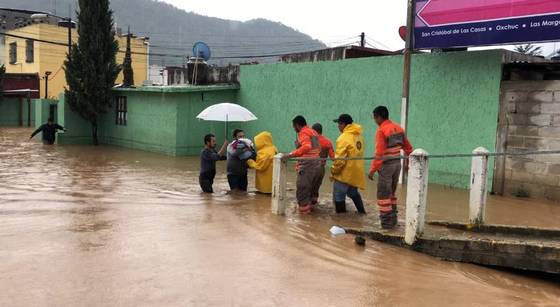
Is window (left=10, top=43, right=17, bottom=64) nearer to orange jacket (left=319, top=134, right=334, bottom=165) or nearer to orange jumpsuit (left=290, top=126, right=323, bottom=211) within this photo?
orange jacket (left=319, top=134, right=334, bottom=165)

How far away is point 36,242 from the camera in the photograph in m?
6.48

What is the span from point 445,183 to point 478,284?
22.8 feet

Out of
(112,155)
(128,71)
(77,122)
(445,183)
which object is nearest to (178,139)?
(112,155)

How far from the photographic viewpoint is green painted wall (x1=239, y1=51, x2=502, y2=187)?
11.6 meters

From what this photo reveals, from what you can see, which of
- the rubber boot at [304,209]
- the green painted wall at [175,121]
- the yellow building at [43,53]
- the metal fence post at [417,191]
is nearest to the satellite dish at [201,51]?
the green painted wall at [175,121]

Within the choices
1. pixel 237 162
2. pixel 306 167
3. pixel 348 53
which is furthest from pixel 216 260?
pixel 348 53

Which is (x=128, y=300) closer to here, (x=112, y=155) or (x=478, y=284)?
(x=478, y=284)

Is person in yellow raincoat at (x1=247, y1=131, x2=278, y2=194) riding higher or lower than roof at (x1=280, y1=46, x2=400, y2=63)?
lower

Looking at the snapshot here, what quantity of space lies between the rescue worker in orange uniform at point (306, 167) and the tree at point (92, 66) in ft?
51.7

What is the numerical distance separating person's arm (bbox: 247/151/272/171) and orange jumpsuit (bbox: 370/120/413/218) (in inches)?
128

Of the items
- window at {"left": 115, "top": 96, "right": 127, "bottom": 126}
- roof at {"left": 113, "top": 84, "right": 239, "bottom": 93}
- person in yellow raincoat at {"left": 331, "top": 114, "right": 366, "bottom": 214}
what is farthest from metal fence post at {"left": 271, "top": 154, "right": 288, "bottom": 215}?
window at {"left": 115, "top": 96, "right": 127, "bottom": 126}

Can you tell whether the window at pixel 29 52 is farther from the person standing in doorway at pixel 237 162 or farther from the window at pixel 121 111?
the person standing in doorway at pixel 237 162

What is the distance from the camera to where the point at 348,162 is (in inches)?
324

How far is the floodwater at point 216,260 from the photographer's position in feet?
16.0
